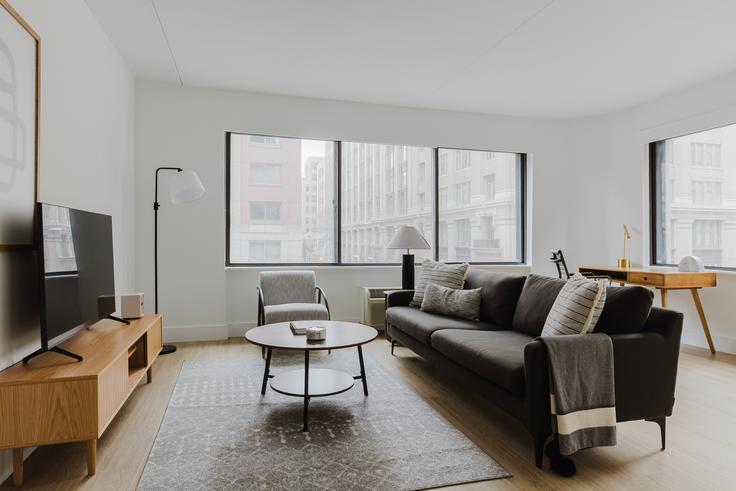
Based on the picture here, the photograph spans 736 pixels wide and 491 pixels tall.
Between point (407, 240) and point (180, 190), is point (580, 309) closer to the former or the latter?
point (407, 240)

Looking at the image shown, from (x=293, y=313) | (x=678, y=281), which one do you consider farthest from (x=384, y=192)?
(x=678, y=281)

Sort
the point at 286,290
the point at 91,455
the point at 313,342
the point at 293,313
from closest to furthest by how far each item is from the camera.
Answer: the point at 91,455 < the point at 313,342 < the point at 293,313 < the point at 286,290

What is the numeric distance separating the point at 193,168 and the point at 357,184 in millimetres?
1908

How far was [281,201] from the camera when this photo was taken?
540cm

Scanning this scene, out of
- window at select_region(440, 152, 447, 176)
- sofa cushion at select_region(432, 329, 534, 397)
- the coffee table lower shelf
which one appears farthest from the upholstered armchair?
window at select_region(440, 152, 447, 176)

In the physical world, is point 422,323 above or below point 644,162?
below

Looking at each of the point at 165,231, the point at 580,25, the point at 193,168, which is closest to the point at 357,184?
the point at 193,168

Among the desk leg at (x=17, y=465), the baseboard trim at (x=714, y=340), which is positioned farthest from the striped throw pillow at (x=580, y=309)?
the baseboard trim at (x=714, y=340)

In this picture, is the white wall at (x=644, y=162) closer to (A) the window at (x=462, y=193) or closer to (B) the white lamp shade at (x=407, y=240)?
(A) the window at (x=462, y=193)

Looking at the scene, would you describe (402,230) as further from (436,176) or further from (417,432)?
(417,432)

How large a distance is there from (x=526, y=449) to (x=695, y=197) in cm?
413

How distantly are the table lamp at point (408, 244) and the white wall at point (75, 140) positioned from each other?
2643 mm

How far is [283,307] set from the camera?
14.2 ft

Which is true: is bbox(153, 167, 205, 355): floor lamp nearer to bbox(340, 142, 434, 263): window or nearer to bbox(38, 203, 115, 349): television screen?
bbox(38, 203, 115, 349): television screen
